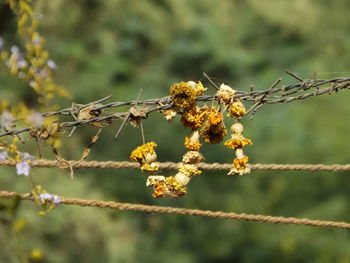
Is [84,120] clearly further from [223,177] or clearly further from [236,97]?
[223,177]

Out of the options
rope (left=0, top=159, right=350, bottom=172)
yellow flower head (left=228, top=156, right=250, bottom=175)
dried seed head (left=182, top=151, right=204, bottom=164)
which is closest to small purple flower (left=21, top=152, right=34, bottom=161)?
rope (left=0, top=159, right=350, bottom=172)

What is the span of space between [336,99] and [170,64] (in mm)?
2037

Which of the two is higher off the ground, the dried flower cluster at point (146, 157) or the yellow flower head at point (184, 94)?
the yellow flower head at point (184, 94)

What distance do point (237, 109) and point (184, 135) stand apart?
4.37 m

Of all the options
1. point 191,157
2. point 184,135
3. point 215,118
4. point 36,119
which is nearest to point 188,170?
point 191,157

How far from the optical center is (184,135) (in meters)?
5.63

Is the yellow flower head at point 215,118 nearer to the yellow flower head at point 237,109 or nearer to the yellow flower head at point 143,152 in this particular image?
the yellow flower head at point 237,109

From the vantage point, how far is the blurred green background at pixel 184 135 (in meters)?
4.30

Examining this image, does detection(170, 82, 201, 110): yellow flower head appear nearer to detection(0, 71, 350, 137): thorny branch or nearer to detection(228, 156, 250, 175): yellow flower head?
detection(0, 71, 350, 137): thorny branch

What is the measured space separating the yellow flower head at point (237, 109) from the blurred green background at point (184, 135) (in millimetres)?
1729

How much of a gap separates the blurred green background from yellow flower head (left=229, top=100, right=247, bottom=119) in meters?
1.73

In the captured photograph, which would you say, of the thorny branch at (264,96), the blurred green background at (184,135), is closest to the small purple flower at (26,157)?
the thorny branch at (264,96)

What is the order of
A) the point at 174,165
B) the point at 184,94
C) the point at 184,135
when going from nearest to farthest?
the point at 184,94, the point at 174,165, the point at 184,135

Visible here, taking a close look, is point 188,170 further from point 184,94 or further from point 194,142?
point 184,94
